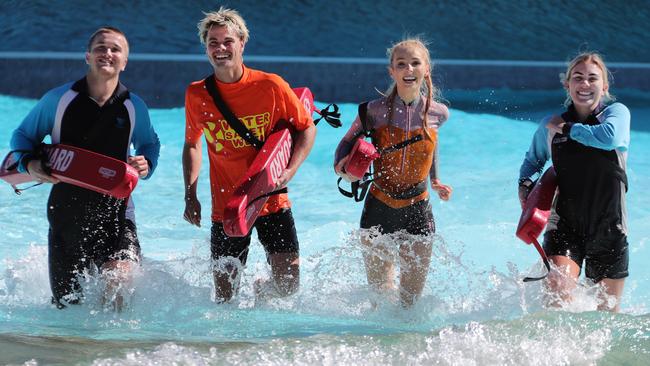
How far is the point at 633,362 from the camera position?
391 cm

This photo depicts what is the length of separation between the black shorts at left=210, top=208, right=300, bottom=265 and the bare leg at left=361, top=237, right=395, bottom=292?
0.37m

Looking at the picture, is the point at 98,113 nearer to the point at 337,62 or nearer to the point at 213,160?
the point at 213,160

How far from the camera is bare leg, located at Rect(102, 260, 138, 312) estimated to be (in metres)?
4.33

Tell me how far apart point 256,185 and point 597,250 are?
1.61 metres

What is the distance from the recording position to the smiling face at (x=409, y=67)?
4484mm

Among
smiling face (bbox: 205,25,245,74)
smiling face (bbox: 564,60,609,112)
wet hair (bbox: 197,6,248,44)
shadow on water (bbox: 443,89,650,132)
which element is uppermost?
shadow on water (bbox: 443,89,650,132)

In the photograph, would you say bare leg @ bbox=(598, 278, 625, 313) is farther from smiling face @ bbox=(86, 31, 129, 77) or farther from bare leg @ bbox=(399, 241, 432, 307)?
smiling face @ bbox=(86, 31, 129, 77)

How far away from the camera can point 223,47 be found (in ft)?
14.0

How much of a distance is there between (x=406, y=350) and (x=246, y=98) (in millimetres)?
1414

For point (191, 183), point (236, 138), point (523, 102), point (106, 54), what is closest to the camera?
point (106, 54)

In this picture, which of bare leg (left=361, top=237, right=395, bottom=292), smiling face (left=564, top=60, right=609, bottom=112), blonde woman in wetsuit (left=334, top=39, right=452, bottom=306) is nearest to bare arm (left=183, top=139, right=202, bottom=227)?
blonde woman in wetsuit (left=334, top=39, right=452, bottom=306)

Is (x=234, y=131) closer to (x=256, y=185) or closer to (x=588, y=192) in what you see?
(x=256, y=185)

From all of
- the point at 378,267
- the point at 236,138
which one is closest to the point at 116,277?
the point at 236,138

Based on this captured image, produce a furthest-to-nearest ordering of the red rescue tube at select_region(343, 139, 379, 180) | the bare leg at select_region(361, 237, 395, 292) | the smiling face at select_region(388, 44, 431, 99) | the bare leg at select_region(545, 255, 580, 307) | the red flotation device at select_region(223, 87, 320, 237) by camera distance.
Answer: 1. the bare leg at select_region(361, 237, 395, 292)
2. the smiling face at select_region(388, 44, 431, 99)
3. the red rescue tube at select_region(343, 139, 379, 180)
4. the bare leg at select_region(545, 255, 580, 307)
5. the red flotation device at select_region(223, 87, 320, 237)
